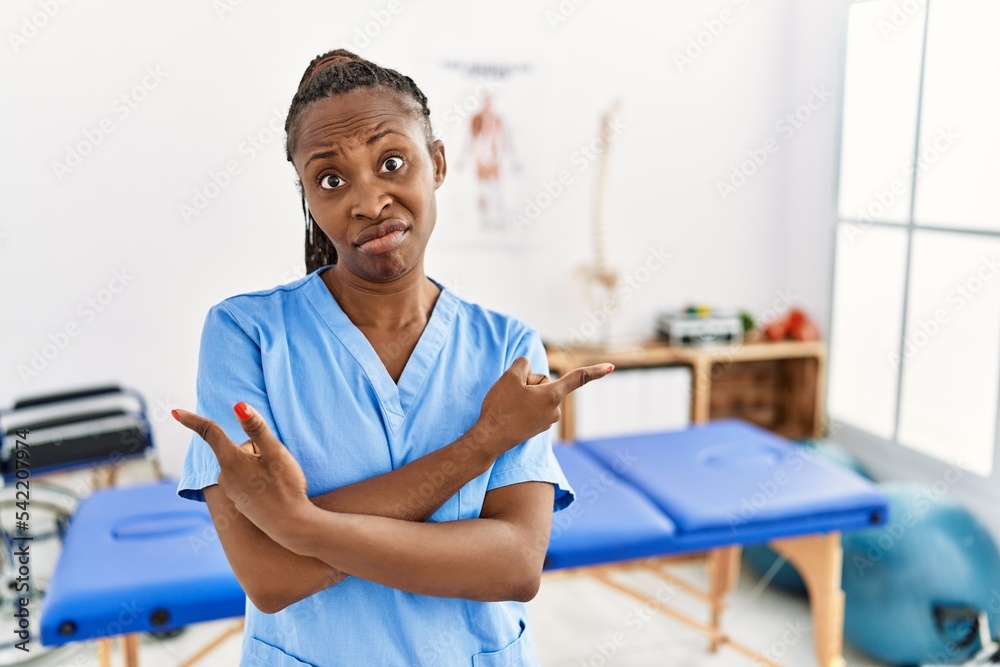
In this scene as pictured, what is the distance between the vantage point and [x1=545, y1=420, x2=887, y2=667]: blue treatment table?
2.01m

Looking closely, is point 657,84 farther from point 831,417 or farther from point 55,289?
point 55,289

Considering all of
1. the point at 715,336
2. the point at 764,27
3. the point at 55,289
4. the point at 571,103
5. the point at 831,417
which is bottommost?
the point at 831,417

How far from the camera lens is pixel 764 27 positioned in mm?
3633

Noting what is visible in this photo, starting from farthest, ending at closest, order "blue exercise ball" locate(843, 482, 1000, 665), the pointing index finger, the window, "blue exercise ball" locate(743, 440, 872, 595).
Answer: "blue exercise ball" locate(743, 440, 872, 595)
the window
"blue exercise ball" locate(843, 482, 1000, 665)
the pointing index finger

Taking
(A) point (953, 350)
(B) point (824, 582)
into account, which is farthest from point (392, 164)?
(A) point (953, 350)

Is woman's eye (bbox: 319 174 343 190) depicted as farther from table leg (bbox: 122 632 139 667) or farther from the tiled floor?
the tiled floor

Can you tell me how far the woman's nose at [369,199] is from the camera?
94 cm

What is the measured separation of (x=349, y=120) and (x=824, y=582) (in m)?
1.93

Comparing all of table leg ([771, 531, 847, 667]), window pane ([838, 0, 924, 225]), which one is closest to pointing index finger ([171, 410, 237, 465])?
table leg ([771, 531, 847, 667])

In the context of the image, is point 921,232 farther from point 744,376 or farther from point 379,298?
point 379,298

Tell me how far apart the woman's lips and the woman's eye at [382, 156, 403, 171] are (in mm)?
68

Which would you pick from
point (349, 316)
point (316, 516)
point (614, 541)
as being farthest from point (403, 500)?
point (614, 541)

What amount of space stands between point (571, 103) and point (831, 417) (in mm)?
1646

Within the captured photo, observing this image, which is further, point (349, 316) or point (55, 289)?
point (55, 289)
